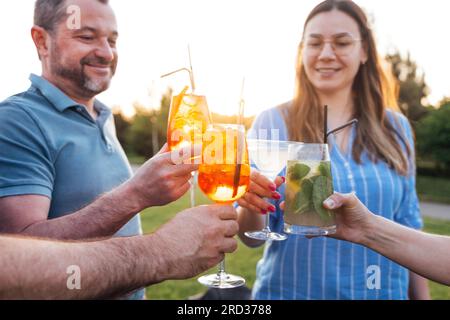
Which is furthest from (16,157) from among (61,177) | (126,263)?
(126,263)

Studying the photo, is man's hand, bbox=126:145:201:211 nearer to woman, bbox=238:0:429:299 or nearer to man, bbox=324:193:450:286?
woman, bbox=238:0:429:299

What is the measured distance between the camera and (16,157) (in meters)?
2.26

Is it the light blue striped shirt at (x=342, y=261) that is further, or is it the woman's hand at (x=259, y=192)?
the light blue striped shirt at (x=342, y=261)

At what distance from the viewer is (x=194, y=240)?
1.73 m

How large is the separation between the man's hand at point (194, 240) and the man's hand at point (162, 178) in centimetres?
22

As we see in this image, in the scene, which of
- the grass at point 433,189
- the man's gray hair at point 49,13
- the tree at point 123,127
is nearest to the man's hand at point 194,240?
the man's gray hair at point 49,13

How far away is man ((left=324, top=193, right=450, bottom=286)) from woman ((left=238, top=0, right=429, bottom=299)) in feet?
1.31

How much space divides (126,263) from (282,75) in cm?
203

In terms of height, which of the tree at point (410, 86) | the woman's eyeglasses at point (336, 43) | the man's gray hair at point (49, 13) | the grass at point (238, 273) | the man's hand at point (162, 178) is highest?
the tree at point (410, 86)

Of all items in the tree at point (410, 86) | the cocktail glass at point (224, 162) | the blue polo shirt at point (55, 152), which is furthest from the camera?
the tree at point (410, 86)

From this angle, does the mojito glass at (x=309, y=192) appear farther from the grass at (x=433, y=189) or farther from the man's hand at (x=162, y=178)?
the grass at (x=433, y=189)

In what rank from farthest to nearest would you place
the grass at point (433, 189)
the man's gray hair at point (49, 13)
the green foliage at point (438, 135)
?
the green foliage at point (438, 135) → the grass at point (433, 189) → the man's gray hair at point (49, 13)

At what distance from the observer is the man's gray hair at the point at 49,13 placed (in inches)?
106

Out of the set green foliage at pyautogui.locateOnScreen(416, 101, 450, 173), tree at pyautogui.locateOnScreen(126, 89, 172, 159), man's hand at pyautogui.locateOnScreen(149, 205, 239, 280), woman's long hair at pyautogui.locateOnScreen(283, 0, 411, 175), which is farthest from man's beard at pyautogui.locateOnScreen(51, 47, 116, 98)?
tree at pyautogui.locateOnScreen(126, 89, 172, 159)
